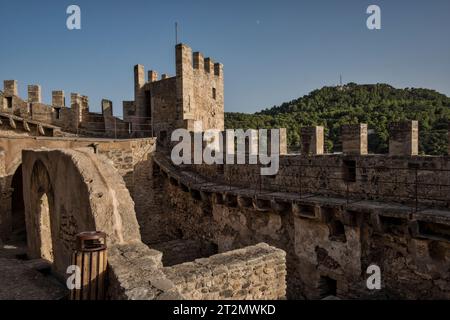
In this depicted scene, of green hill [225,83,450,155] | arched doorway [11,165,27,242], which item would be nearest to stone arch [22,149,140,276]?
arched doorway [11,165,27,242]

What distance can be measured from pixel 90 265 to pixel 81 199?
1.68m

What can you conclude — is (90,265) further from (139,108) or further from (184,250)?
(139,108)

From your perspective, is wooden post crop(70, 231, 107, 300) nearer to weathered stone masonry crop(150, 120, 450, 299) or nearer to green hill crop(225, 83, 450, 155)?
weathered stone masonry crop(150, 120, 450, 299)

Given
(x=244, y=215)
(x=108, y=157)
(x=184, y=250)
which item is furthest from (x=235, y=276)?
(x=108, y=157)

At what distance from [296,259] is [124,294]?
6439 millimetres

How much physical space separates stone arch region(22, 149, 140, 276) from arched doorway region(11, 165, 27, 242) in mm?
5956

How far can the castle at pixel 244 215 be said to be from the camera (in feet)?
18.0

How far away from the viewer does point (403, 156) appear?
294 inches

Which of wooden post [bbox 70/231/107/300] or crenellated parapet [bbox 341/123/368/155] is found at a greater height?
crenellated parapet [bbox 341/123/368/155]

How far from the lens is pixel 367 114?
3384 centimetres

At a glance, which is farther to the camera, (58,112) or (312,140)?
(58,112)

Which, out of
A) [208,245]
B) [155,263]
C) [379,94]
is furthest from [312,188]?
[379,94]

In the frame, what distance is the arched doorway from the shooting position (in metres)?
12.4

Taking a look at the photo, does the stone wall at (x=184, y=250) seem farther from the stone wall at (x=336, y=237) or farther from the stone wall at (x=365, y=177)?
the stone wall at (x=365, y=177)
